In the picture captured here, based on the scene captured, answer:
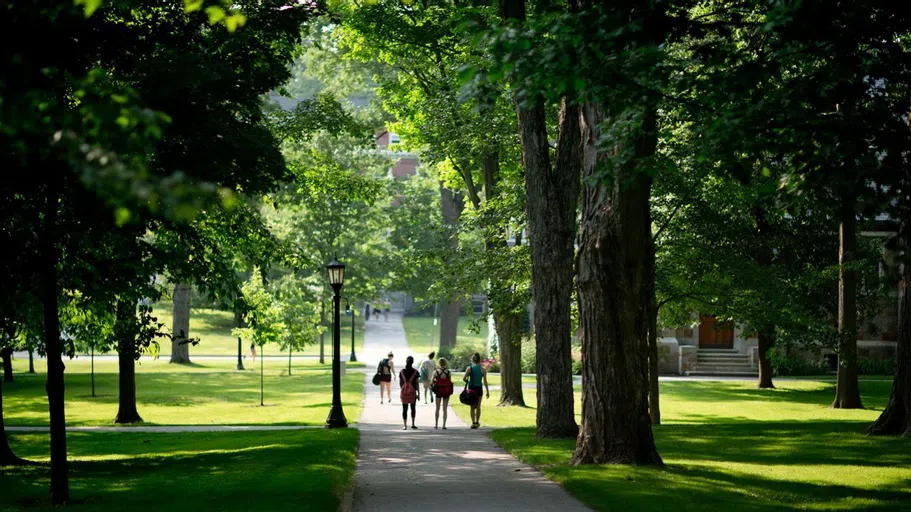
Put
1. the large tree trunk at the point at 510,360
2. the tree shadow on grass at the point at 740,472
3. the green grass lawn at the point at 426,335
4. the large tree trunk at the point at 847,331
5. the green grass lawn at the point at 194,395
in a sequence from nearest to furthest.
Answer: the tree shadow on grass at the point at 740,472 < the large tree trunk at the point at 847,331 < the green grass lawn at the point at 194,395 < the large tree trunk at the point at 510,360 < the green grass lawn at the point at 426,335

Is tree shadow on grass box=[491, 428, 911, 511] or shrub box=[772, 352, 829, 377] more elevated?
tree shadow on grass box=[491, 428, 911, 511]

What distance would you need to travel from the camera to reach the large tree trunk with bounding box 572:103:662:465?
48.6ft

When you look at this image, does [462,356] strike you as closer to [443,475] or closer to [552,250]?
[552,250]

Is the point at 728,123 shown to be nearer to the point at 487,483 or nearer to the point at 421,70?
the point at 487,483

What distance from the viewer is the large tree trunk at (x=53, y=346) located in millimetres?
12664

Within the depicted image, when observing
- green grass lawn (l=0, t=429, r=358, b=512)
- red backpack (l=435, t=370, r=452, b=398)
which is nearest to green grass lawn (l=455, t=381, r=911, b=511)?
red backpack (l=435, t=370, r=452, b=398)

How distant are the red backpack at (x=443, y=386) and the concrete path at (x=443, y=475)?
0.84 meters

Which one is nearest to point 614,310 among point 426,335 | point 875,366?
point 875,366

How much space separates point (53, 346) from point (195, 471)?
3716 mm

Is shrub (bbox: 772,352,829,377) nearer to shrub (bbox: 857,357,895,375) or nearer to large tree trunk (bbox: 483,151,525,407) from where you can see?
shrub (bbox: 857,357,895,375)

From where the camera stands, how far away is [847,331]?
97.1 ft

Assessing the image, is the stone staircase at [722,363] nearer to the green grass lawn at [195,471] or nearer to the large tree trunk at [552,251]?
the large tree trunk at [552,251]

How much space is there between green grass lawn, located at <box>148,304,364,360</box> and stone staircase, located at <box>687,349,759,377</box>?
23381 mm

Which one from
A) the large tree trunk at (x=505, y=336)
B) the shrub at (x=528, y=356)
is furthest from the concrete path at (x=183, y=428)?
the shrub at (x=528, y=356)
